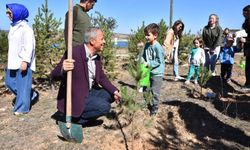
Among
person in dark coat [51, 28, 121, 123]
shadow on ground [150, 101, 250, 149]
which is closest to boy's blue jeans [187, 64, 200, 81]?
shadow on ground [150, 101, 250, 149]

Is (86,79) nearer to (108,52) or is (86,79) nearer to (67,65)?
(67,65)

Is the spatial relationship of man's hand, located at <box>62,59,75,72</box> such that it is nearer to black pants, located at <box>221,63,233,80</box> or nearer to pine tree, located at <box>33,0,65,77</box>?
pine tree, located at <box>33,0,65,77</box>

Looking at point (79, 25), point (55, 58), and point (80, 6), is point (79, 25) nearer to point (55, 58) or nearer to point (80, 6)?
point (80, 6)

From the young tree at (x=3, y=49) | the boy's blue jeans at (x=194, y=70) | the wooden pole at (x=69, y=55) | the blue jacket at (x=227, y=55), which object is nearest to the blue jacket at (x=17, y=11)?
the wooden pole at (x=69, y=55)

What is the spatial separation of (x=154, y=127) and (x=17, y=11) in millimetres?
2577

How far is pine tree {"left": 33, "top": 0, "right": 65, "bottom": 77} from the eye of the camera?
7.68m

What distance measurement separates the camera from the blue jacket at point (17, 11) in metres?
5.41

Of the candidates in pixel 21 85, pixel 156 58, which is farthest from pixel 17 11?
pixel 156 58

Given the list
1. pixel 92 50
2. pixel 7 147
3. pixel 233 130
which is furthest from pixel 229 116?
pixel 7 147

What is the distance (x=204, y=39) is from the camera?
867cm

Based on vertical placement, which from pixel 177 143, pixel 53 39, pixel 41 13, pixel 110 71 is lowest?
pixel 177 143

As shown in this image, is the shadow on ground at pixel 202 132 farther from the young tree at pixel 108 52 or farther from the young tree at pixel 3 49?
the young tree at pixel 3 49

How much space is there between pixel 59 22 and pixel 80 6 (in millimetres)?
2588

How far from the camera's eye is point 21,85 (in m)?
5.61
